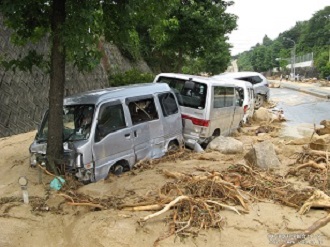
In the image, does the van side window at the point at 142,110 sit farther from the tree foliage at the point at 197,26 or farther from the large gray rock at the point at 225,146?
the tree foliage at the point at 197,26

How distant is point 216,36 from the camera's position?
16516 millimetres

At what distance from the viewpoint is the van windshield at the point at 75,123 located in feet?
20.3

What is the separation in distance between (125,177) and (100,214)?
4.87 feet

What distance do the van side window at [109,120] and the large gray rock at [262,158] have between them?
257cm

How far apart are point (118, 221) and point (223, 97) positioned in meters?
6.17

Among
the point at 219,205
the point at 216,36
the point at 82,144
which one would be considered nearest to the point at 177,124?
the point at 82,144

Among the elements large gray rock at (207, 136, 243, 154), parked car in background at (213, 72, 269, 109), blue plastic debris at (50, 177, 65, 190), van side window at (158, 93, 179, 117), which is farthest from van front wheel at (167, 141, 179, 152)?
parked car in background at (213, 72, 269, 109)

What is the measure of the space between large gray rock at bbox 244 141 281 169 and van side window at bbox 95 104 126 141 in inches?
101

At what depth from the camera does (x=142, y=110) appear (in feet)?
24.3

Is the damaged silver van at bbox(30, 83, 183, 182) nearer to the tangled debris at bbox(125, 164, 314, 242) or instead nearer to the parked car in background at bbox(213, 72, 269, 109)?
the tangled debris at bbox(125, 164, 314, 242)

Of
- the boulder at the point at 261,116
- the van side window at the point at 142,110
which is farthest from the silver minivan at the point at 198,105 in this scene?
the boulder at the point at 261,116

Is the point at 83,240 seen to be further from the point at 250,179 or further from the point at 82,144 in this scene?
the point at 250,179

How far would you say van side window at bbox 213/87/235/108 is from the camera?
9.62 m

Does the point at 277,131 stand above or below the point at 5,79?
below
